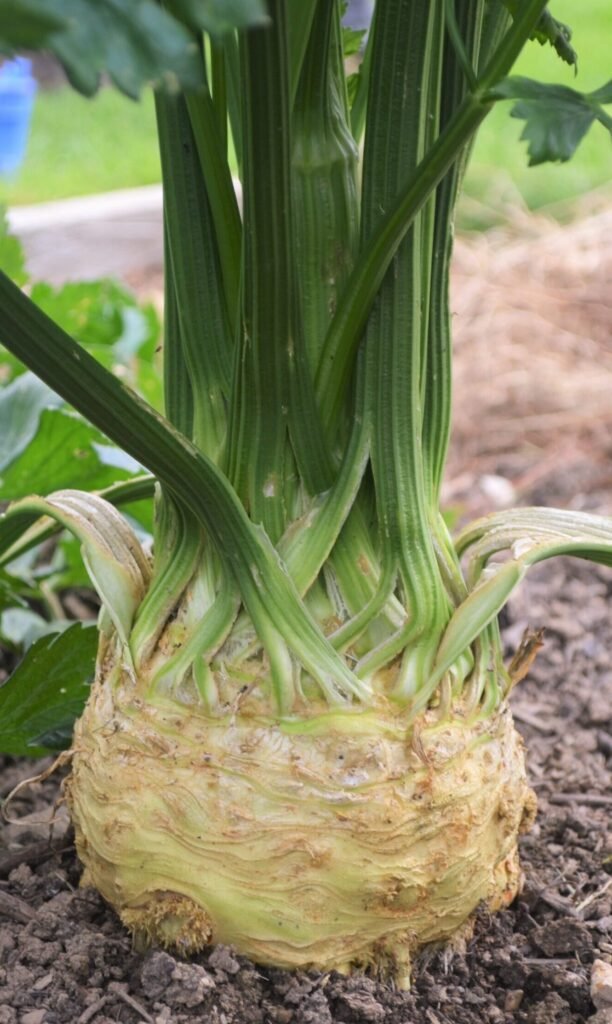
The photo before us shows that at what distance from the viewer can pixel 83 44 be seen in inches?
21.8

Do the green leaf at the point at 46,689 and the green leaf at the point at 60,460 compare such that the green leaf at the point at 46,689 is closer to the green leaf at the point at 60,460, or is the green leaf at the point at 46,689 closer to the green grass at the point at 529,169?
the green leaf at the point at 60,460

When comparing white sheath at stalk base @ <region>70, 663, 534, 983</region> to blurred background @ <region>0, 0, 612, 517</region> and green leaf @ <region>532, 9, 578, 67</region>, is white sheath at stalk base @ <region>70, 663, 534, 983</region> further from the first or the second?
blurred background @ <region>0, 0, 612, 517</region>

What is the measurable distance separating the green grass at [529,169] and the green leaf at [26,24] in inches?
124

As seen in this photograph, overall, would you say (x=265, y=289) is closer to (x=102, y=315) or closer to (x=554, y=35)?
(x=554, y=35)

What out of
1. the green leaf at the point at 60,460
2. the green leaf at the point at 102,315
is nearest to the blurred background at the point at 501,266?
the green leaf at the point at 102,315

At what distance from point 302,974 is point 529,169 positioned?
426cm

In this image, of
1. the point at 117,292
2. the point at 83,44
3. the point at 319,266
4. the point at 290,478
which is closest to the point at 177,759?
the point at 290,478

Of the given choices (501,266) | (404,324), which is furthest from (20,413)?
(501,266)

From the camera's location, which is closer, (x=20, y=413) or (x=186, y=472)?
(x=186, y=472)

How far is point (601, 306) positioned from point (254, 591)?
101 inches

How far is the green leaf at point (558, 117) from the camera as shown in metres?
0.88

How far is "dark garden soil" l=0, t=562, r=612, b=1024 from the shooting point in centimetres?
99

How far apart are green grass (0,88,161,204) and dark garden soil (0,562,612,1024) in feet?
11.4

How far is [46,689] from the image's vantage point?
3.93 feet
